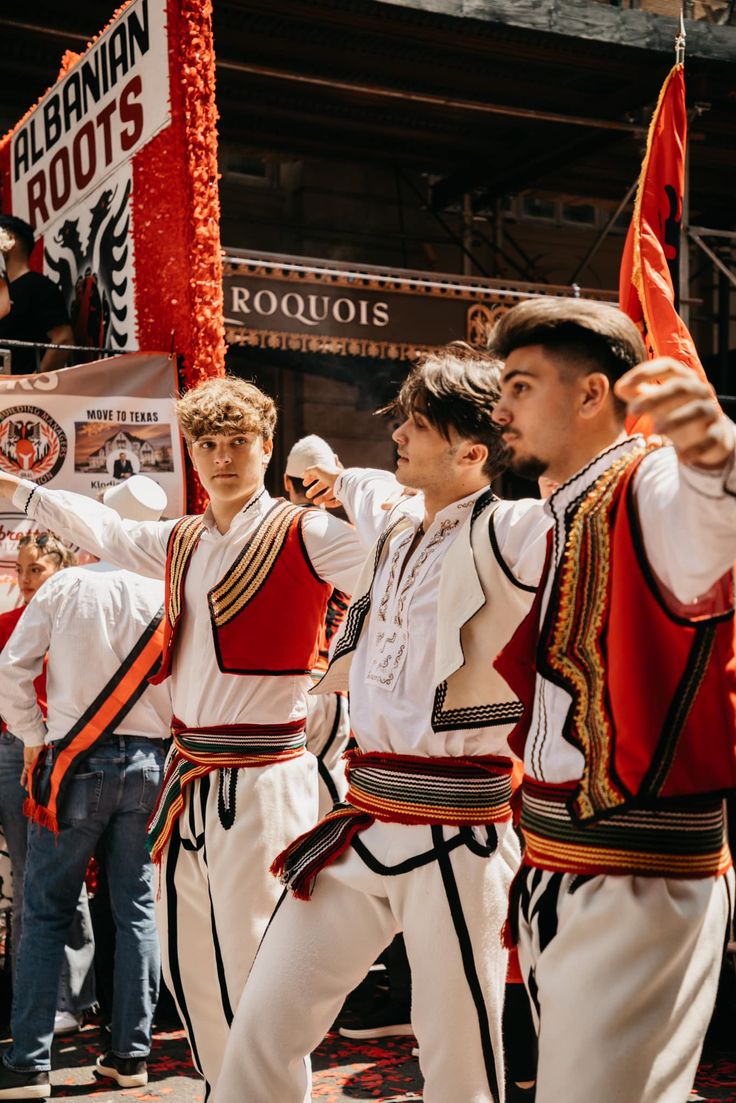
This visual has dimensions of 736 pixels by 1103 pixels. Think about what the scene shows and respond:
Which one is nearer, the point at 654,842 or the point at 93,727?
the point at 654,842

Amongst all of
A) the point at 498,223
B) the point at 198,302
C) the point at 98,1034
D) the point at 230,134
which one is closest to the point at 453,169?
the point at 498,223

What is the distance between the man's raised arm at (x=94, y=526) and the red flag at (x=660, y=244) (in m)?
1.43

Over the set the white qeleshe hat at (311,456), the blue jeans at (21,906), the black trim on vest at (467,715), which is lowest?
the blue jeans at (21,906)

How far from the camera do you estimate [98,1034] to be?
16.7ft

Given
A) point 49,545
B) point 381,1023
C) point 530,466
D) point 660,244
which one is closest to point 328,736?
point 381,1023

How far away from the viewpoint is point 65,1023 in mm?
5016

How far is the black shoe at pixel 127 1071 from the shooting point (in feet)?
14.5

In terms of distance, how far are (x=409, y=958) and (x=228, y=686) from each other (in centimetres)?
105

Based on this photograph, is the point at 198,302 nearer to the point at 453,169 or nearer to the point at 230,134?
the point at 230,134

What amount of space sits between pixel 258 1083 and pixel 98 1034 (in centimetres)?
281

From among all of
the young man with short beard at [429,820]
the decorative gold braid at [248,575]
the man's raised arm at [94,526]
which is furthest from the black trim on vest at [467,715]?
the man's raised arm at [94,526]

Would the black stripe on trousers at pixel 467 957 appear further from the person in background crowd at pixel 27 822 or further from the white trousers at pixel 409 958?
the person in background crowd at pixel 27 822

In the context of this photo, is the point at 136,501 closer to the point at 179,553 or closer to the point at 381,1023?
the point at 179,553

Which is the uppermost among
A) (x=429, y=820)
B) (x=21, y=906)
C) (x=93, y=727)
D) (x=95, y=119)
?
(x=95, y=119)
